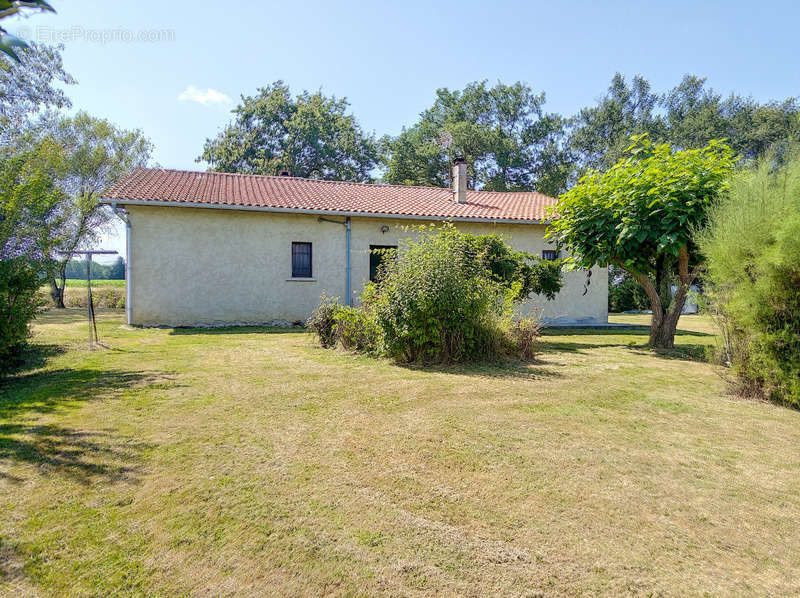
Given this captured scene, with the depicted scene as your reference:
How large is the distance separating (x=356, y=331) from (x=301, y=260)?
701cm

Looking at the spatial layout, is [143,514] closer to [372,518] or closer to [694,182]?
[372,518]

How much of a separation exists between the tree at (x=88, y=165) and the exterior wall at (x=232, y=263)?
12831mm

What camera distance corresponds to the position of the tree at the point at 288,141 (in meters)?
33.3

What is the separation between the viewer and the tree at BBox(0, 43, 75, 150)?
23.1m

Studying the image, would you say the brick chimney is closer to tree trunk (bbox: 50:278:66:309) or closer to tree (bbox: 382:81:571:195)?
tree (bbox: 382:81:571:195)

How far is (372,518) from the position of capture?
8.13ft

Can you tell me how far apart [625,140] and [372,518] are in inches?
1568

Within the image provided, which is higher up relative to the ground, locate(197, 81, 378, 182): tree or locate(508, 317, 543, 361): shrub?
locate(197, 81, 378, 182): tree

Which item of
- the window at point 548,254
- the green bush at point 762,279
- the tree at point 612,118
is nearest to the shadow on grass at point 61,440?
the green bush at point 762,279

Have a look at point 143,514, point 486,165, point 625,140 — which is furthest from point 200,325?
point 625,140

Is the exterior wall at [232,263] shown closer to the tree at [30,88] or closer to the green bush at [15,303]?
the green bush at [15,303]

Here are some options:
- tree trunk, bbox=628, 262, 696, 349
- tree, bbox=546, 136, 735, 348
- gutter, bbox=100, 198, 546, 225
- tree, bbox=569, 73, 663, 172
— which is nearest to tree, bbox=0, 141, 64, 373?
gutter, bbox=100, 198, 546, 225

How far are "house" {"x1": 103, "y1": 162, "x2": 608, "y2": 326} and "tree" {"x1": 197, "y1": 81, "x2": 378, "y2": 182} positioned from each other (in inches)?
702

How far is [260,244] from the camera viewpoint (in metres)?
14.1
